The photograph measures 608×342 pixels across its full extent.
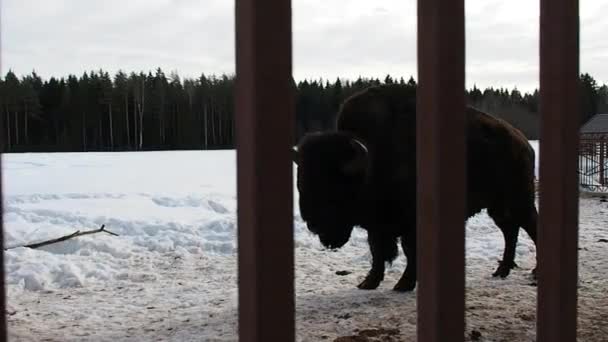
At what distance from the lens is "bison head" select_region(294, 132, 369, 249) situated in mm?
3973

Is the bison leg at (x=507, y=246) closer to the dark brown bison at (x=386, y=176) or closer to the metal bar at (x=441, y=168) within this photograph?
the dark brown bison at (x=386, y=176)

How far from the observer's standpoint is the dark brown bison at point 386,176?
4027mm

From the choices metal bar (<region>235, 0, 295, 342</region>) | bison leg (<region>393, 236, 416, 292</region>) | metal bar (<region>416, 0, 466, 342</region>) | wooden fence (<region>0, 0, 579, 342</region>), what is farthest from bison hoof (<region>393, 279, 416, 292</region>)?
metal bar (<region>235, 0, 295, 342</region>)

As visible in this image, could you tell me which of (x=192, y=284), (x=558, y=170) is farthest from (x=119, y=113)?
(x=558, y=170)

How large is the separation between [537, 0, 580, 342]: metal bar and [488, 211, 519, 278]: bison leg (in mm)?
3744

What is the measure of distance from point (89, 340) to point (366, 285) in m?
2.15

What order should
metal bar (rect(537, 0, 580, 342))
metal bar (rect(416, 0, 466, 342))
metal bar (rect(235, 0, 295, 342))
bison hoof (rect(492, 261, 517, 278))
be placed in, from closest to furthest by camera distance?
metal bar (rect(235, 0, 295, 342)) → metal bar (rect(416, 0, 466, 342)) → metal bar (rect(537, 0, 580, 342)) → bison hoof (rect(492, 261, 517, 278))

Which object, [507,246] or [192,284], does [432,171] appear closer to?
[192,284]

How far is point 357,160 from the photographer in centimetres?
409

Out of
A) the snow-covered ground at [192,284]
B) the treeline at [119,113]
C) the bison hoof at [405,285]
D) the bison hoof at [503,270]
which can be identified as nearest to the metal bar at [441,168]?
the snow-covered ground at [192,284]

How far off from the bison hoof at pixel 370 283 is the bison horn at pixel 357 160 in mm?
978

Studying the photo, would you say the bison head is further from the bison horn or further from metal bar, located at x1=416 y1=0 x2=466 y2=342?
metal bar, located at x1=416 y1=0 x2=466 y2=342

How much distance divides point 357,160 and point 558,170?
9.08ft

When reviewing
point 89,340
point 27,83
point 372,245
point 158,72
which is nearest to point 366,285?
point 372,245
